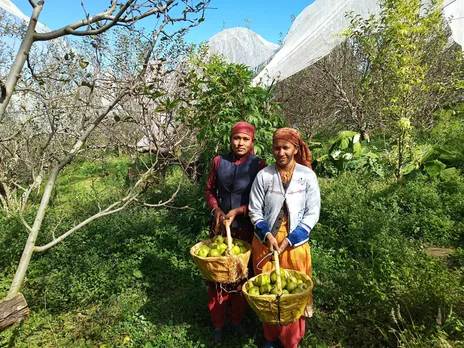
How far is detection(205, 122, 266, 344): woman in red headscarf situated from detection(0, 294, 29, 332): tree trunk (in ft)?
4.43

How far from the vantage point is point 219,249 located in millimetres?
2297

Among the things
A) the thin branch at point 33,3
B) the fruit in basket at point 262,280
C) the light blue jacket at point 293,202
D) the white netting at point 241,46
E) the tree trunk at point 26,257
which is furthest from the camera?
the white netting at point 241,46

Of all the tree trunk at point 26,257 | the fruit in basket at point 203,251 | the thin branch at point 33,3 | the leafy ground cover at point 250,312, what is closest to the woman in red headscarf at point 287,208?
the fruit in basket at point 203,251

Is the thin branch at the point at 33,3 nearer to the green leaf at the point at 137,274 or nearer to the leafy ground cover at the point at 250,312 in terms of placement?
the leafy ground cover at the point at 250,312

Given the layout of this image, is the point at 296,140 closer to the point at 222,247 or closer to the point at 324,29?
the point at 222,247

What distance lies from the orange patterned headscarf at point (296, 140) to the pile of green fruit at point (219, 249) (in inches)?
31.4

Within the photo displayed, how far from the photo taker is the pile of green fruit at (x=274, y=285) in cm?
196

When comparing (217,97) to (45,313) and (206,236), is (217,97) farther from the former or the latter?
(45,313)

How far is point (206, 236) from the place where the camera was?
4.46 metres

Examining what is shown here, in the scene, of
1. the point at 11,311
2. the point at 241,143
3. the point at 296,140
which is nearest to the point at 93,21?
the point at 241,143

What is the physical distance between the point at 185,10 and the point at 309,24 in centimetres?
667

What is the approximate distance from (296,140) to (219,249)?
973 millimetres

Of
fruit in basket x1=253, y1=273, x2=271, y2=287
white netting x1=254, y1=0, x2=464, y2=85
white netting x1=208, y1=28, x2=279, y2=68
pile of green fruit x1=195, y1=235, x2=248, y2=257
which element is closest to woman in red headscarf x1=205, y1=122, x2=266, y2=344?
pile of green fruit x1=195, y1=235, x2=248, y2=257

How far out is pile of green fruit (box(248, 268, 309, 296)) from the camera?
1.96 metres
